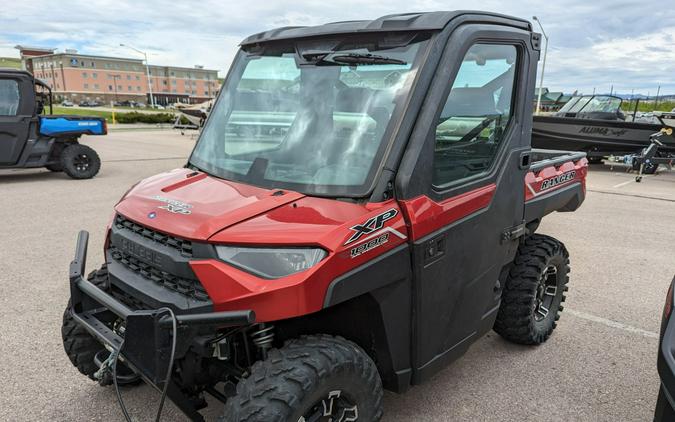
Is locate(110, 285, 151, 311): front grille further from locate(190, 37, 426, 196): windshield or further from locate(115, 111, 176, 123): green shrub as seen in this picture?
locate(115, 111, 176, 123): green shrub

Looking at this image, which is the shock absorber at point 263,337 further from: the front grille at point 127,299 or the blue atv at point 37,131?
the blue atv at point 37,131

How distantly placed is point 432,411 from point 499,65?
2.01 metres

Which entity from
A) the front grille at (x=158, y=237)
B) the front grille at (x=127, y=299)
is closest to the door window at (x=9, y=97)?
the front grille at (x=158, y=237)

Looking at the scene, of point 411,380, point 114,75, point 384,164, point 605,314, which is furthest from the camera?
point 114,75

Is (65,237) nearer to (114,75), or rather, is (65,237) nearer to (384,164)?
(384,164)

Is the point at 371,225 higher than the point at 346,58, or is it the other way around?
A: the point at 346,58

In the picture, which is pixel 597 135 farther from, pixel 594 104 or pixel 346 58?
pixel 346 58

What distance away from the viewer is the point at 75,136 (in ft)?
34.3

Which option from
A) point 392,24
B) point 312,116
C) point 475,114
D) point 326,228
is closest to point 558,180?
point 475,114

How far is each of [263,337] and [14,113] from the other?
9.78 m

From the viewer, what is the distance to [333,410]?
7.07 ft

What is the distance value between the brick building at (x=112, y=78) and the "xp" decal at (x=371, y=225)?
93833 millimetres

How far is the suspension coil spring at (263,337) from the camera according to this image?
208 centimetres

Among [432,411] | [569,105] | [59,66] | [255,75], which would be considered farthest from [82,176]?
[59,66]
